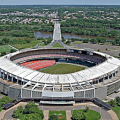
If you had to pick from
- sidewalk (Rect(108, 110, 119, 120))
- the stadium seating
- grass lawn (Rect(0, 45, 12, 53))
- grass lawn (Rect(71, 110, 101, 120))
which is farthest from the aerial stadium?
grass lawn (Rect(0, 45, 12, 53))

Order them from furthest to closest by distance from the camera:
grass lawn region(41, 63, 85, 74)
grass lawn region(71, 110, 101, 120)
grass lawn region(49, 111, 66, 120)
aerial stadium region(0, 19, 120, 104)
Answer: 1. grass lawn region(41, 63, 85, 74)
2. aerial stadium region(0, 19, 120, 104)
3. grass lawn region(71, 110, 101, 120)
4. grass lawn region(49, 111, 66, 120)

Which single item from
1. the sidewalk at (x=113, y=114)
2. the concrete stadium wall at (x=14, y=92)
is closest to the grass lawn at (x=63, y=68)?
the concrete stadium wall at (x=14, y=92)

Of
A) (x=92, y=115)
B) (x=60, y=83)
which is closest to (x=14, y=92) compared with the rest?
(x=60, y=83)

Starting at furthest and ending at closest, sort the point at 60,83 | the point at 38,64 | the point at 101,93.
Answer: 1. the point at 38,64
2. the point at 101,93
3. the point at 60,83

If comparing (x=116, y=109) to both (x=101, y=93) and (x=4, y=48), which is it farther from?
(x=4, y=48)

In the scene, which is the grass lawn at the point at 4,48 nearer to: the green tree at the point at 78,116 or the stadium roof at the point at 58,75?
the stadium roof at the point at 58,75

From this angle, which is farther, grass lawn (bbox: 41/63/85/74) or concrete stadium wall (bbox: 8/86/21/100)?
grass lawn (bbox: 41/63/85/74)

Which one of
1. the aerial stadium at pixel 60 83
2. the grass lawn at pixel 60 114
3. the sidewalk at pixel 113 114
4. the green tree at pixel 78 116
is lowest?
the grass lawn at pixel 60 114

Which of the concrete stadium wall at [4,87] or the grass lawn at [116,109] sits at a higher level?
the concrete stadium wall at [4,87]

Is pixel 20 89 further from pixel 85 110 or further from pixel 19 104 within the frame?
pixel 85 110

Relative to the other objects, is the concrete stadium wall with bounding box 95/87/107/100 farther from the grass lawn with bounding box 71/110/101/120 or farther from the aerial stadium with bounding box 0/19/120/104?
the grass lawn with bounding box 71/110/101/120

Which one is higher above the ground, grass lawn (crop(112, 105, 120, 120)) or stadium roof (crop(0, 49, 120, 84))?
stadium roof (crop(0, 49, 120, 84))
